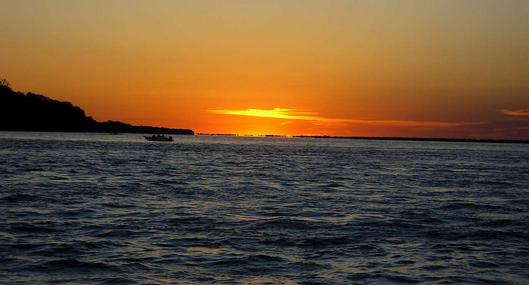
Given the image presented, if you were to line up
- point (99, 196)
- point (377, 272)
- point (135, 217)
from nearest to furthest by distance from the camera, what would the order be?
point (377, 272)
point (135, 217)
point (99, 196)

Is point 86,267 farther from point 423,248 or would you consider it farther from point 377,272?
point 423,248

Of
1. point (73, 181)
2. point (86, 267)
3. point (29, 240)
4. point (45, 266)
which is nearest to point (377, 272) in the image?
point (86, 267)

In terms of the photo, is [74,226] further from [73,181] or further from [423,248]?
[73,181]

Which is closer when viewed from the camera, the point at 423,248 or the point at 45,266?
the point at 45,266

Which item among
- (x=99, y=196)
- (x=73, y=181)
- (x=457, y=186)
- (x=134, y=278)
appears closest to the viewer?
(x=134, y=278)

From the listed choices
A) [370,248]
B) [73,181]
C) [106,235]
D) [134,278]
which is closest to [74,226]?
[106,235]

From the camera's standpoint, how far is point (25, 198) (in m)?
29.4

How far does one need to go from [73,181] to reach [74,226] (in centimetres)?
2098

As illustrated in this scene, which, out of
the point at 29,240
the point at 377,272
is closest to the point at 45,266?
the point at 29,240

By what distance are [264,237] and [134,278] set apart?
6731 millimetres

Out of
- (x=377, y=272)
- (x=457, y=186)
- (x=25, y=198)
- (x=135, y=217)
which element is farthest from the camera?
(x=457, y=186)

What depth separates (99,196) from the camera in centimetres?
3192

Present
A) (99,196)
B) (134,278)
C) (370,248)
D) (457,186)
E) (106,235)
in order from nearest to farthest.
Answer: (134,278)
(370,248)
(106,235)
(99,196)
(457,186)

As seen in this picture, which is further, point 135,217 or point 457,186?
point 457,186
